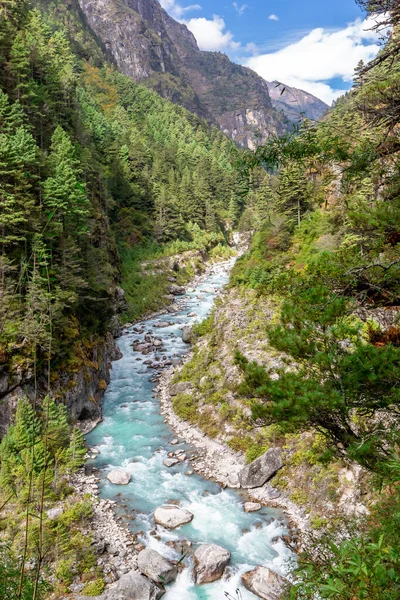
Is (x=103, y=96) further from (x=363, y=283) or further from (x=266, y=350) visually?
(x=363, y=283)

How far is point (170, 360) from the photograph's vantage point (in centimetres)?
3164

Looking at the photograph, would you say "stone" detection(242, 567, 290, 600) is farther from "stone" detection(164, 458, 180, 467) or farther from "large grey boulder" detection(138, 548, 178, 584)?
"stone" detection(164, 458, 180, 467)

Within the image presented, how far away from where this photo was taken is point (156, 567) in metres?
12.7

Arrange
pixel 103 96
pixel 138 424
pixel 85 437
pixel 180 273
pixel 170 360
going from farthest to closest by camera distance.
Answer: pixel 103 96
pixel 180 273
pixel 170 360
pixel 138 424
pixel 85 437

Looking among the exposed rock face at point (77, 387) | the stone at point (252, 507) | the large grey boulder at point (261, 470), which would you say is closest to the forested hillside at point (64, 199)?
the exposed rock face at point (77, 387)

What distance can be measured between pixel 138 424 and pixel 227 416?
5.72 m

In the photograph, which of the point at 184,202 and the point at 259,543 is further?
the point at 184,202

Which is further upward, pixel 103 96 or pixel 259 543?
pixel 103 96

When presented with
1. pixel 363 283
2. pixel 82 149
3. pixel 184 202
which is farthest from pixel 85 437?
pixel 184 202

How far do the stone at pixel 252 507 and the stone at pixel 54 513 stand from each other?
7648 millimetres

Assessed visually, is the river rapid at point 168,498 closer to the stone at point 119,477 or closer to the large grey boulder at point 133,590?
the stone at point 119,477

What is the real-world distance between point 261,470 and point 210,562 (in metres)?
5.27

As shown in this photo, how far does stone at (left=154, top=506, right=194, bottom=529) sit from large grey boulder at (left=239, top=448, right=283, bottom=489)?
315cm

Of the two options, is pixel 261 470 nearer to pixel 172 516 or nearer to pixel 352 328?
pixel 172 516
